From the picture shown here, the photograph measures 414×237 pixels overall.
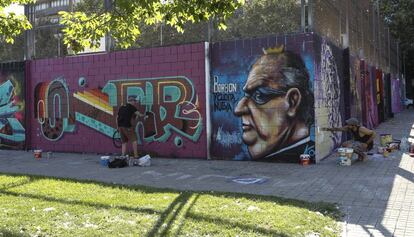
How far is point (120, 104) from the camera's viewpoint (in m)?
14.0

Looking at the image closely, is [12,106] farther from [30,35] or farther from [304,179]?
[304,179]

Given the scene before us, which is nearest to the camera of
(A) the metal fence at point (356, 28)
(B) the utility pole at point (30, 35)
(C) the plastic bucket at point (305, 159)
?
(C) the plastic bucket at point (305, 159)

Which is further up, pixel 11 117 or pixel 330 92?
pixel 330 92

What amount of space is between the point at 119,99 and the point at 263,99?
182 inches

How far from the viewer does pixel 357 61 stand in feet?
57.8

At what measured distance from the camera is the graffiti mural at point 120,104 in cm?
1287

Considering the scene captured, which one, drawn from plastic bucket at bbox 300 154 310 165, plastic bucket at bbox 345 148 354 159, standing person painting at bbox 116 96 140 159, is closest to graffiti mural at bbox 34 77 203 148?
standing person painting at bbox 116 96 140 159

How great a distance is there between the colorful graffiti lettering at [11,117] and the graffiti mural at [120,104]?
2.93 ft

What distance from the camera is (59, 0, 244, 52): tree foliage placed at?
6.27 metres

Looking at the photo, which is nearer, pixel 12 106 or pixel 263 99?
pixel 263 99

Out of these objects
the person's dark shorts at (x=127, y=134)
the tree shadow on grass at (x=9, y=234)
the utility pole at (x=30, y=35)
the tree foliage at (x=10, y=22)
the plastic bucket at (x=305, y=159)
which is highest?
the utility pole at (x=30, y=35)

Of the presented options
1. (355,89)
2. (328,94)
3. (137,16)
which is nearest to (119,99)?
(328,94)

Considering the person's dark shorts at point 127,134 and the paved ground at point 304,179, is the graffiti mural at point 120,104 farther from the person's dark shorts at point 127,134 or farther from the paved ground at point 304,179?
the paved ground at point 304,179

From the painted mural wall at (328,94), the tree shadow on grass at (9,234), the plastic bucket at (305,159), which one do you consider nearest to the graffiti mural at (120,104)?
the plastic bucket at (305,159)
